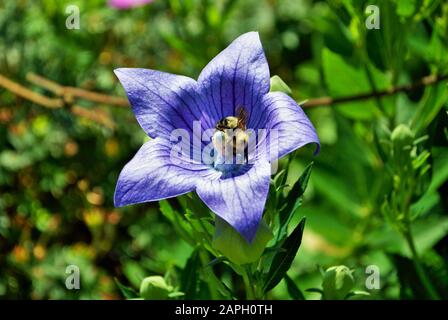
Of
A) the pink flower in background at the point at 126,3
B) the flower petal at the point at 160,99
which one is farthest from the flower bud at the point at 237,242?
the pink flower in background at the point at 126,3

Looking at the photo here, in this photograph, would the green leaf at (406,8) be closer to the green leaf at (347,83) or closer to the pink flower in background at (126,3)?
the green leaf at (347,83)

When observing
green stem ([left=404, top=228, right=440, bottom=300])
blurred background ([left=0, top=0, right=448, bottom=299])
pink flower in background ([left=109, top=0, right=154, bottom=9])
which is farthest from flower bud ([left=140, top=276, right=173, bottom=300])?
pink flower in background ([left=109, top=0, right=154, bottom=9])

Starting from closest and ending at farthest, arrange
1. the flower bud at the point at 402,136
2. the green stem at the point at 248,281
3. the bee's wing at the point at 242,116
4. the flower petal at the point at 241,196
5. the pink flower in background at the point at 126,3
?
the flower petal at the point at 241,196 → the green stem at the point at 248,281 → the bee's wing at the point at 242,116 → the flower bud at the point at 402,136 → the pink flower in background at the point at 126,3

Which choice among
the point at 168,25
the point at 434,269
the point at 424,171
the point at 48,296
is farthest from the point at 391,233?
the point at 168,25

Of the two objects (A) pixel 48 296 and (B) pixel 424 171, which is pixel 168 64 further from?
(B) pixel 424 171

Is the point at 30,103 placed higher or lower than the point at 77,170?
higher

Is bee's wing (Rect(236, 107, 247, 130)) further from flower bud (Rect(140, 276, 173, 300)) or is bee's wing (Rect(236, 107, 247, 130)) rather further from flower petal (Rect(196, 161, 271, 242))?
flower bud (Rect(140, 276, 173, 300))
